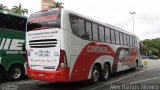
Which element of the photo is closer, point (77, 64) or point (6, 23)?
point (77, 64)

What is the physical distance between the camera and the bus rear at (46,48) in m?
11.2

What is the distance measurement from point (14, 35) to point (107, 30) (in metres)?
5.01

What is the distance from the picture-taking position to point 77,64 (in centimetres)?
1196

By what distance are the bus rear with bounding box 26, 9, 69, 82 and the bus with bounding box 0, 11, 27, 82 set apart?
1.94 meters

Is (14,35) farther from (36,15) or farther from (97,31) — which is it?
(97,31)

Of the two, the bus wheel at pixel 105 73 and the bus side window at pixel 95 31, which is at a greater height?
the bus side window at pixel 95 31

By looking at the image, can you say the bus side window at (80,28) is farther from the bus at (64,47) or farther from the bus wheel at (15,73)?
the bus wheel at (15,73)

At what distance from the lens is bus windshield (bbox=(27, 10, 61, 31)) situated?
37.9 ft

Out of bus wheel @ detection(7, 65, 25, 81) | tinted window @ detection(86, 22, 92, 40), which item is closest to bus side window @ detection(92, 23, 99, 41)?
tinted window @ detection(86, 22, 92, 40)

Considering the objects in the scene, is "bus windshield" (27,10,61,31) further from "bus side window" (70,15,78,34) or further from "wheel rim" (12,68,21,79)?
"wheel rim" (12,68,21,79)

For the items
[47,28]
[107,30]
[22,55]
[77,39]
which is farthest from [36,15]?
[107,30]

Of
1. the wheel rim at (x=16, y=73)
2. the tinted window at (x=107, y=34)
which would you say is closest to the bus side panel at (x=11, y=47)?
the wheel rim at (x=16, y=73)

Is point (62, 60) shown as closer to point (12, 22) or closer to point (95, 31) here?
point (95, 31)

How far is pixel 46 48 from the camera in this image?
38.4 ft
